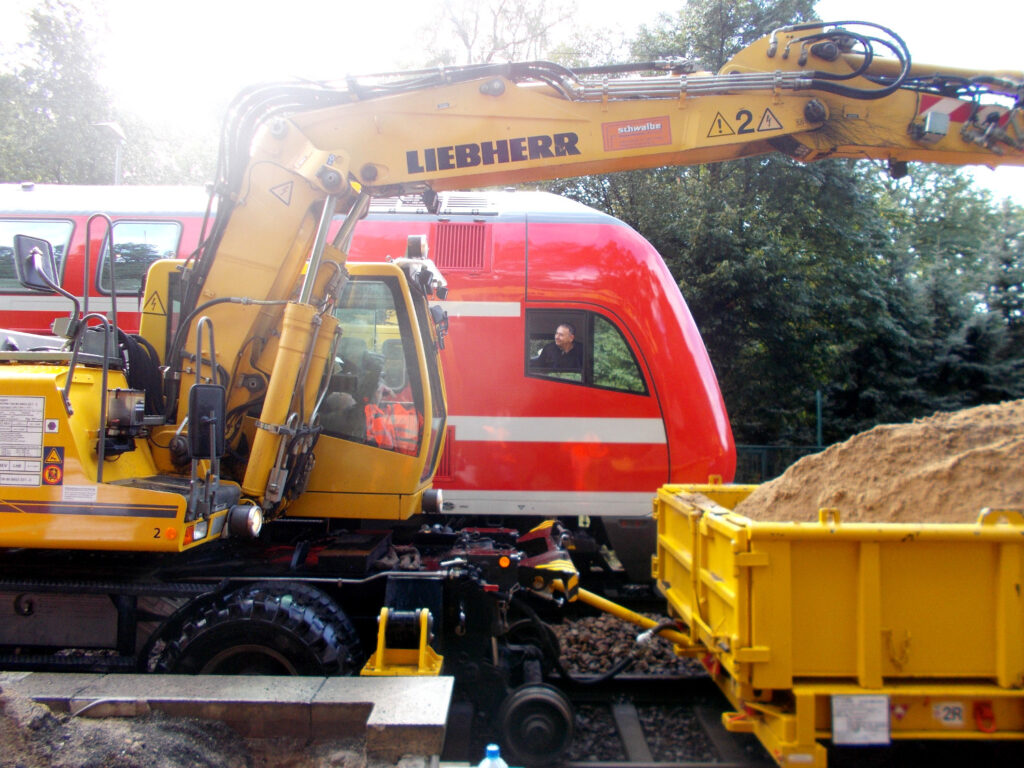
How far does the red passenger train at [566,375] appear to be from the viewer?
6184 millimetres

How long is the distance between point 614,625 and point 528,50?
2079 centimetres

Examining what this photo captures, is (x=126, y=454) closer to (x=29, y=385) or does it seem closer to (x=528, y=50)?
(x=29, y=385)

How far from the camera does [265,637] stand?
3.37 m

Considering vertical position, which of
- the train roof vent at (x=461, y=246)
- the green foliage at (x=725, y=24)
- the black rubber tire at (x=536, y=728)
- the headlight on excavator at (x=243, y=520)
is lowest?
the black rubber tire at (x=536, y=728)

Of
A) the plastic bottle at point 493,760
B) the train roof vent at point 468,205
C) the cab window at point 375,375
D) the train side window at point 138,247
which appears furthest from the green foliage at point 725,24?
the plastic bottle at point 493,760

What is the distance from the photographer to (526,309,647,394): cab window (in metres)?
6.26

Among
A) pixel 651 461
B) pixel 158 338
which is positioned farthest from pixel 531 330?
pixel 158 338

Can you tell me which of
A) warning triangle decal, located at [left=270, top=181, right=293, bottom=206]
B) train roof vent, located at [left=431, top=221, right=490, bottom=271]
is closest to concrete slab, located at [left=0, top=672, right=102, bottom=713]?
warning triangle decal, located at [left=270, top=181, right=293, bottom=206]

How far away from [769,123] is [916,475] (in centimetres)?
250

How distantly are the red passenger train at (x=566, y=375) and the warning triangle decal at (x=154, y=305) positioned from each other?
2.38 metres

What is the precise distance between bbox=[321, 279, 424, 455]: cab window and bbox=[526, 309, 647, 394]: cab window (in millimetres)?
2336

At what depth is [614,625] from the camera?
613cm

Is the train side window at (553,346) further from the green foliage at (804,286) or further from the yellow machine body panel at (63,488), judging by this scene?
the green foliage at (804,286)

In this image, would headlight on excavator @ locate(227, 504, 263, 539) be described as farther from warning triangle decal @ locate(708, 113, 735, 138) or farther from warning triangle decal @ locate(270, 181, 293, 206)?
warning triangle decal @ locate(708, 113, 735, 138)
